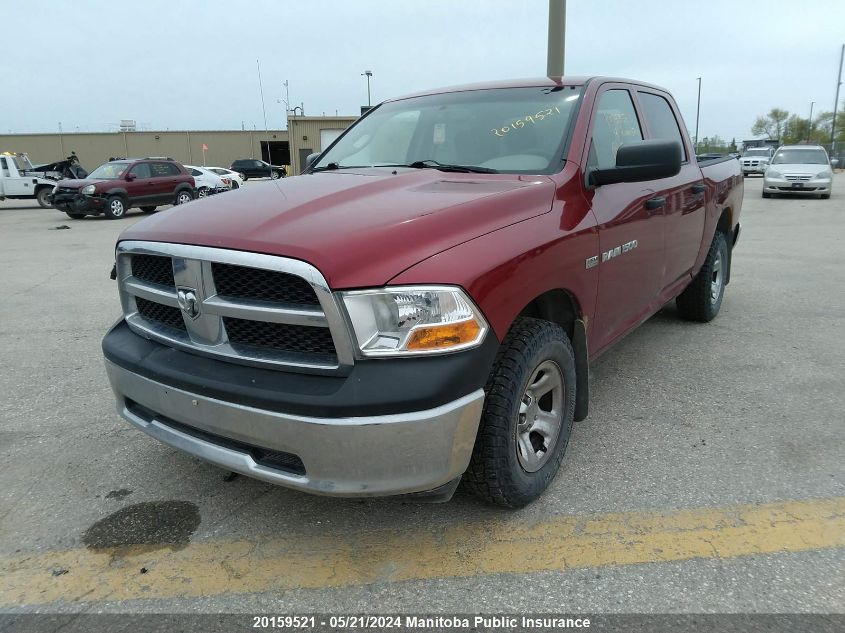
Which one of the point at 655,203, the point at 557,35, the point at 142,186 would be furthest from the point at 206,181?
the point at 655,203

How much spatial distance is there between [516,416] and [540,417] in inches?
14.3

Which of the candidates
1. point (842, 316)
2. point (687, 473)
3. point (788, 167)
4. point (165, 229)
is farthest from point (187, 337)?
point (788, 167)

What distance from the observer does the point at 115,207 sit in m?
17.1

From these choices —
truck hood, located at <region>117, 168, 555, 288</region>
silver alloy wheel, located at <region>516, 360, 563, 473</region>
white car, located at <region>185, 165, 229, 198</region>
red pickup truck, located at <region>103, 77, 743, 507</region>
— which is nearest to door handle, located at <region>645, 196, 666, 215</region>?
red pickup truck, located at <region>103, 77, 743, 507</region>

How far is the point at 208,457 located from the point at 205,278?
2.19 ft

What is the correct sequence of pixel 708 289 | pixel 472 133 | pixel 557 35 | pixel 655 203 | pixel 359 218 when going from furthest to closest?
pixel 557 35, pixel 708 289, pixel 655 203, pixel 472 133, pixel 359 218

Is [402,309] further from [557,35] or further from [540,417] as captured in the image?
[557,35]

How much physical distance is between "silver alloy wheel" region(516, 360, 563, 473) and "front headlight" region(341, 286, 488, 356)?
0.55 m

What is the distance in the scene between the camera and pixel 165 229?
250 cm

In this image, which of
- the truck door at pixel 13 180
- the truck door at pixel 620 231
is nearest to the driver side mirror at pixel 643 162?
the truck door at pixel 620 231

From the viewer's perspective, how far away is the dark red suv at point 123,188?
54.6 feet

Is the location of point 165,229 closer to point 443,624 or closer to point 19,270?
point 443,624

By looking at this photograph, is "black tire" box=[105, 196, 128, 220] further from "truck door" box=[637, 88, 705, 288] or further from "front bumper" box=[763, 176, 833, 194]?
"front bumper" box=[763, 176, 833, 194]

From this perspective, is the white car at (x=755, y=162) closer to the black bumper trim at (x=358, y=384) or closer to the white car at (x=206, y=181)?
the white car at (x=206, y=181)
